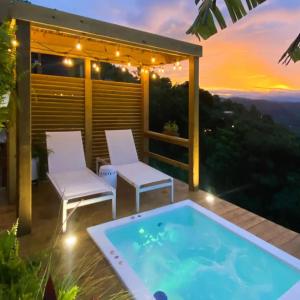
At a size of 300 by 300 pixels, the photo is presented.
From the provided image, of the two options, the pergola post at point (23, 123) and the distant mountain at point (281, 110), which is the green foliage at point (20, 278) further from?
the distant mountain at point (281, 110)

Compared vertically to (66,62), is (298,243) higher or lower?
lower

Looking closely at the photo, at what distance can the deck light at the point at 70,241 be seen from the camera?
310cm

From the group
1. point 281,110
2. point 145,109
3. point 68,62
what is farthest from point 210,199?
point 281,110

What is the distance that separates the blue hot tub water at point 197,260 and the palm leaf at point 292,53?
7.79 feet

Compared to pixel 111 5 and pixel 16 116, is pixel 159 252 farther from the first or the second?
pixel 111 5

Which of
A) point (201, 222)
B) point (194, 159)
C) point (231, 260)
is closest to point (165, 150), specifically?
point (194, 159)

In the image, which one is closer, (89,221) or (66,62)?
(89,221)

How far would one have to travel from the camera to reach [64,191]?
3.56m

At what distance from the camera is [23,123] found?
10.5 ft

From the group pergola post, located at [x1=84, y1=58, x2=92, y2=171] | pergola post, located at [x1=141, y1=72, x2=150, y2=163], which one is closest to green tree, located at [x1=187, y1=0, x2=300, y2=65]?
pergola post, located at [x1=84, y1=58, x2=92, y2=171]

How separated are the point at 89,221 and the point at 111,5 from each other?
631 cm

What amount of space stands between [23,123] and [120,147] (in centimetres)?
244

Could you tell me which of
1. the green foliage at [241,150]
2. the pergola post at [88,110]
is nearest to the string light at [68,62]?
the pergola post at [88,110]

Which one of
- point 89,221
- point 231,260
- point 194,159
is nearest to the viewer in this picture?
point 231,260
